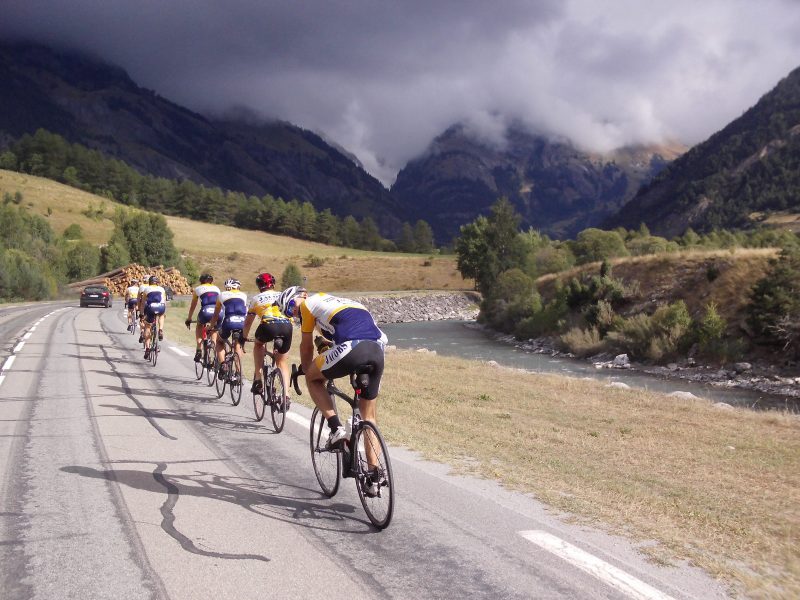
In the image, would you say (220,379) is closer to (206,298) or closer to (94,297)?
(206,298)

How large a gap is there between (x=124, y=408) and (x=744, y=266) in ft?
103

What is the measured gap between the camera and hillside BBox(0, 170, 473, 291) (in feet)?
327

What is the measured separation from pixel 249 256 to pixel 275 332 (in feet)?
330

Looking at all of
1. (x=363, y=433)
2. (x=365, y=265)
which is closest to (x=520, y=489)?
(x=363, y=433)

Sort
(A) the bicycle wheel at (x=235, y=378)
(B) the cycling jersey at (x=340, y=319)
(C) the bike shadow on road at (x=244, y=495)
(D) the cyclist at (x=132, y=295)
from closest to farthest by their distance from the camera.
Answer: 1. (C) the bike shadow on road at (x=244, y=495)
2. (B) the cycling jersey at (x=340, y=319)
3. (A) the bicycle wheel at (x=235, y=378)
4. (D) the cyclist at (x=132, y=295)

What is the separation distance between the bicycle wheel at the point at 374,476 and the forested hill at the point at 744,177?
15241cm

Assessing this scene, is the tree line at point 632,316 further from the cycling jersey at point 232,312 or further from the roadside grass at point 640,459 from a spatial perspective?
the cycling jersey at point 232,312

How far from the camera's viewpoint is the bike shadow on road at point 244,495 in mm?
5164

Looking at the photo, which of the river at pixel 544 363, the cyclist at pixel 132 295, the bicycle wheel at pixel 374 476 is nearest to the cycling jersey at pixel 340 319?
the bicycle wheel at pixel 374 476

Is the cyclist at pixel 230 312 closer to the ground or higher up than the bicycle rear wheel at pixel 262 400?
higher up

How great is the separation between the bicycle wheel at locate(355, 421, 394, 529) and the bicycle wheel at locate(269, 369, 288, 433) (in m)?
3.54

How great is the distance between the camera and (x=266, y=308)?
9.21 metres

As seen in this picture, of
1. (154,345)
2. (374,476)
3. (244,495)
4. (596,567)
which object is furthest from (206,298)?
(596,567)

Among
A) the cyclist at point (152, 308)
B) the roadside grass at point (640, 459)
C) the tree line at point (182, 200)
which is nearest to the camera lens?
the roadside grass at point (640, 459)
